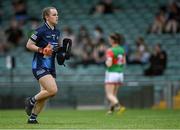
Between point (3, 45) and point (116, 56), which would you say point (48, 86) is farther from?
point (3, 45)

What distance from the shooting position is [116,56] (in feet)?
74.1

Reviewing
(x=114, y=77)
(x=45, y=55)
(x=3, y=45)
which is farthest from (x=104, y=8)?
(x=45, y=55)

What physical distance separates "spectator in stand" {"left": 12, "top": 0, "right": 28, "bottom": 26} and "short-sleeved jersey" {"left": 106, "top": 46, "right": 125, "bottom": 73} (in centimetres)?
1047

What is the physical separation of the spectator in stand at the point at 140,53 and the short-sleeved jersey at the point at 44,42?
13.4 metres

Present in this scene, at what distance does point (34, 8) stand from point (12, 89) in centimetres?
614

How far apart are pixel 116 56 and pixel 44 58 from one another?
7.22 m

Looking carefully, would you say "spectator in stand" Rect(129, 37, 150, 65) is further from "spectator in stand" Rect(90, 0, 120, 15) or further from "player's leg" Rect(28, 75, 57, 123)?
"player's leg" Rect(28, 75, 57, 123)

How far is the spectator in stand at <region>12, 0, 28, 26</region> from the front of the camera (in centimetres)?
3269

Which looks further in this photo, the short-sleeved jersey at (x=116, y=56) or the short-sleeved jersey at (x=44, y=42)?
the short-sleeved jersey at (x=116, y=56)

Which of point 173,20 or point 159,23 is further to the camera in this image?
point 159,23

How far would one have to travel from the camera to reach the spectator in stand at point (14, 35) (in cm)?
3150

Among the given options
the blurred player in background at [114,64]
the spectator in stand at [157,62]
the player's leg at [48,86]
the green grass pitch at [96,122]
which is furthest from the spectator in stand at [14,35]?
the player's leg at [48,86]

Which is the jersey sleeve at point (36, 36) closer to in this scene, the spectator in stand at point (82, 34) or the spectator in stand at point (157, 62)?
the spectator in stand at point (157, 62)

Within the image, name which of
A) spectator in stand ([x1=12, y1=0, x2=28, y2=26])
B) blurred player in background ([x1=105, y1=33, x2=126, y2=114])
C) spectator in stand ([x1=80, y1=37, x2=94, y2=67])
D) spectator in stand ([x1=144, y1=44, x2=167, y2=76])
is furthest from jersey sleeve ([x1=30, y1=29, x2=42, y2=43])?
spectator in stand ([x1=12, y1=0, x2=28, y2=26])
